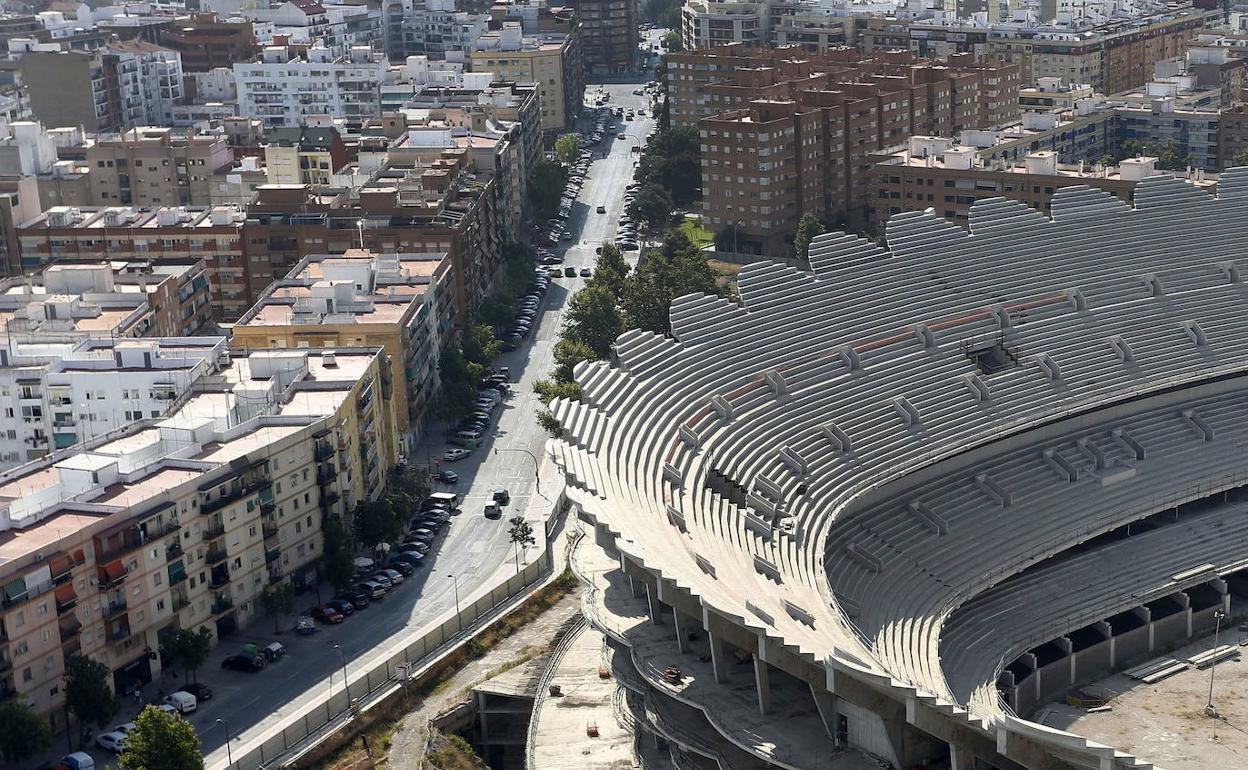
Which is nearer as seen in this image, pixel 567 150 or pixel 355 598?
pixel 355 598

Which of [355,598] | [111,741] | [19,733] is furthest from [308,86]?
[19,733]

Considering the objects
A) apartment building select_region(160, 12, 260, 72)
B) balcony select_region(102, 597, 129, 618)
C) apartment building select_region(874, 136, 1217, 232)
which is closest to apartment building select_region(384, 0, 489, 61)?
apartment building select_region(160, 12, 260, 72)

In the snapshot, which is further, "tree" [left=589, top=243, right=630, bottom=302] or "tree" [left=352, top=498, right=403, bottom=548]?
"tree" [left=589, top=243, right=630, bottom=302]

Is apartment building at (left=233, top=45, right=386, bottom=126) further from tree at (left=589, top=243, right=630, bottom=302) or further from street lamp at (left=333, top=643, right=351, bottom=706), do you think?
street lamp at (left=333, top=643, right=351, bottom=706)

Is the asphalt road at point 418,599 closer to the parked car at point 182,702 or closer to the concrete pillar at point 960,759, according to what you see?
the parked car at point 182,702

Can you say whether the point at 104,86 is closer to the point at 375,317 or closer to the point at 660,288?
the point at 660,288
